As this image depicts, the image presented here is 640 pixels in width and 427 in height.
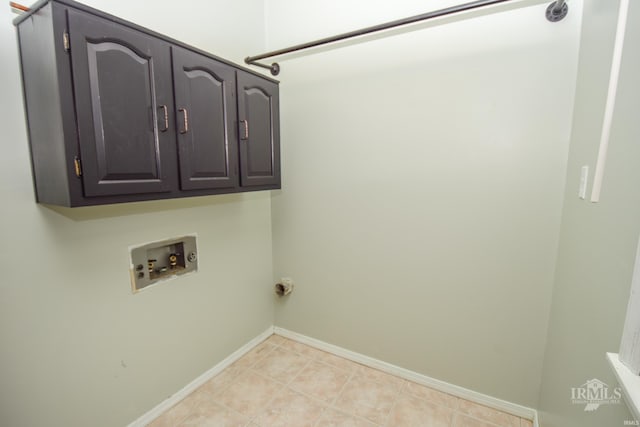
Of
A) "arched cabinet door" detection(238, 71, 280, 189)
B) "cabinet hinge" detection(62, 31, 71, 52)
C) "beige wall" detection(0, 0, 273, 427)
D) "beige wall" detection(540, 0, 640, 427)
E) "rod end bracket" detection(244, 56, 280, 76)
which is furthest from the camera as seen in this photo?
"rod end bracket" detection(244, 56, 280, 76)

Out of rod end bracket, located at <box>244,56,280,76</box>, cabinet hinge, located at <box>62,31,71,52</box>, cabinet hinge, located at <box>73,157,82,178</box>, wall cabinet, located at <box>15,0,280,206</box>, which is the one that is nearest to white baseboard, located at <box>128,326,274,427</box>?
wall cabinet, located at <box>15,0,280,206</box>

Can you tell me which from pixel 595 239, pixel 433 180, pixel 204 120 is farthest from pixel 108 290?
pixel 595 239

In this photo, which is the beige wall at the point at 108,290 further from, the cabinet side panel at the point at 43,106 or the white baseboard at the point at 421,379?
the white baseboard at the point at 421,379

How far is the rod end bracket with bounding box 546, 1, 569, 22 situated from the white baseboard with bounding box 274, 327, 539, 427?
2.02m

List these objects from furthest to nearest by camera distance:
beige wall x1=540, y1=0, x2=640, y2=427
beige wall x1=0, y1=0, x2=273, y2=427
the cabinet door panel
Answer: the cabinet door panel
beige wall x1=0, y1=0, x2=273, y2=427
beige wall x1=540, y1=0, x2=640, y2=427

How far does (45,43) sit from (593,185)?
1.84 meters

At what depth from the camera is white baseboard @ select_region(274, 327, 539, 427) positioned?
1616 millimetres

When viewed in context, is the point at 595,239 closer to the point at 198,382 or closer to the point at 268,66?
the point at 268,66

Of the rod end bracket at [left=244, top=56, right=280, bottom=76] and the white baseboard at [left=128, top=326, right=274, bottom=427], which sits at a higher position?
the rod end bracket at [left=244, top=56, right=280, bottom=76]

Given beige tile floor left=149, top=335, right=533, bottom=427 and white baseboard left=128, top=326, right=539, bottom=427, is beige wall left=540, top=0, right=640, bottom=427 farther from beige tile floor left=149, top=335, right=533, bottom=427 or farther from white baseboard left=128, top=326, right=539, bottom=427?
beige tile floor left=149, top=335, right=533, bottom=427

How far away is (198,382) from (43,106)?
5.61 feet

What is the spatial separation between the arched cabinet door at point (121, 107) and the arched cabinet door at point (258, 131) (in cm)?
40

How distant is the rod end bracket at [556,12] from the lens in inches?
50.6

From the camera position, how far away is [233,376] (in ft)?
6.38
